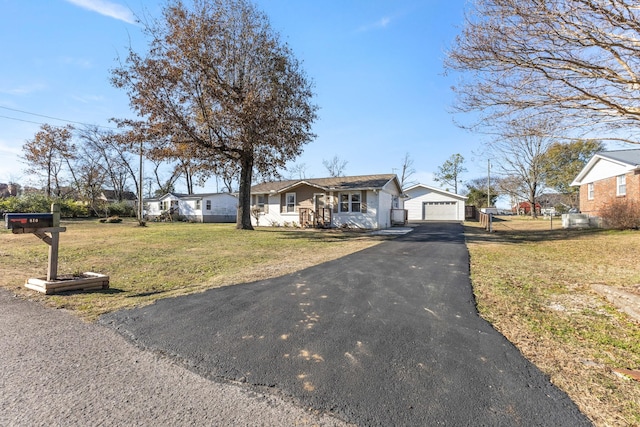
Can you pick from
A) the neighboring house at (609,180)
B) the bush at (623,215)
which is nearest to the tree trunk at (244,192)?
the bush at (623,215)

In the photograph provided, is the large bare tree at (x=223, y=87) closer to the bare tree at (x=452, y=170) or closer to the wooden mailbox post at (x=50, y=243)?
the wooden mailbox post at (x=50, y=243)

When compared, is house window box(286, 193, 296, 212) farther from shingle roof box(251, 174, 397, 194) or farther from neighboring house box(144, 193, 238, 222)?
neighboring house box(144, 193, 238, 222)

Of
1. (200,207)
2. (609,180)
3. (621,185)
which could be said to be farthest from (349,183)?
(200,207)

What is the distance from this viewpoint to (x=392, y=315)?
3924 millimetres

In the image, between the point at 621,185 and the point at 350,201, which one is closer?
the point at 621,185

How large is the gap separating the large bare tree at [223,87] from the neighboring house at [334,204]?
403 cm

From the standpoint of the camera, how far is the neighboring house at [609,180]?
16969mm

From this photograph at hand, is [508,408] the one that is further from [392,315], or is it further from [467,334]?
[392,315]

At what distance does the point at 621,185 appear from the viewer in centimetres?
1806

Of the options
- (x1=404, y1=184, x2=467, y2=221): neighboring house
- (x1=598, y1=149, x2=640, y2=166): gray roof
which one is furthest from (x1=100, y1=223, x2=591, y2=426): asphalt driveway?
(x1=404, y1=184, x2=467, y2=221): neighboring house

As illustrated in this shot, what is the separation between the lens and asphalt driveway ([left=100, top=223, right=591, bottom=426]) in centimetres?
215

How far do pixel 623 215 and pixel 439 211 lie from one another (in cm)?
1923

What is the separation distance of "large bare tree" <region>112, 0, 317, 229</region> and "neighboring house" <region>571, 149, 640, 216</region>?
17953 mm

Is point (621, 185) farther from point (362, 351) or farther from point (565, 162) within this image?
point (362, 351)
